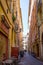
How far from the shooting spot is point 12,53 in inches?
824

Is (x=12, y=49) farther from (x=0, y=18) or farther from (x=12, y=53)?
(x=0, y=18)

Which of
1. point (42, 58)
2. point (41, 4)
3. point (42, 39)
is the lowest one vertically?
point (42, 58)

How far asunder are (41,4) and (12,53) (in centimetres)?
1047

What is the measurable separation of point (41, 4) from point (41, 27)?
10.6 feet

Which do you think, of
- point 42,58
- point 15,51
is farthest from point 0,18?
point 42,58

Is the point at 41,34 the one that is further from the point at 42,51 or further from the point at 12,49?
the point at 12,49

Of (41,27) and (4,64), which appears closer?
(4,64)

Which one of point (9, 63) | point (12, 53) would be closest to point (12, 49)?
point (12, 53)

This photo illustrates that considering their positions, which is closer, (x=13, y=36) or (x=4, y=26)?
(x=4, y=26)

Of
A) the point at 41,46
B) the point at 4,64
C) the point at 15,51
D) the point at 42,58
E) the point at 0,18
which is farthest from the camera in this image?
the point at 41,46

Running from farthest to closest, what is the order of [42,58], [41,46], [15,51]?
[41,46] < [42,58] < [15,51]

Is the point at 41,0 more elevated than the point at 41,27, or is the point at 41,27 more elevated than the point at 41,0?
the point at 41,0

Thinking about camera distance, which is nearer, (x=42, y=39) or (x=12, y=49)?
(x=12, y=49)

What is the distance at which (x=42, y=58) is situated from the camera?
1055 inches
